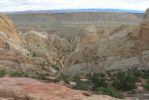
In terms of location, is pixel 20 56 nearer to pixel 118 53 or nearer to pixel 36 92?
pixel 118 53

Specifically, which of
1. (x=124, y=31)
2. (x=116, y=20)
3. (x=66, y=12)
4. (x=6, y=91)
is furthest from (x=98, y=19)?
(x=6, y=91)

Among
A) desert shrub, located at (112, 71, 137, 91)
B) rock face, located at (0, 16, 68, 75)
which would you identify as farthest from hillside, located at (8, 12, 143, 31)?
desert shrub, located at (112, 71, 137, 91)

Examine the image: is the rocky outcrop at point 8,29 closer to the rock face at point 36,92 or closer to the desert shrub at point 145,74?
the desert shrub at point 145,74

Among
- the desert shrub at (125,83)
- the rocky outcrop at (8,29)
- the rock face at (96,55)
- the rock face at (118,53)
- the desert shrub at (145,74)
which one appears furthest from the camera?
the rocky outcrop at (8,29)

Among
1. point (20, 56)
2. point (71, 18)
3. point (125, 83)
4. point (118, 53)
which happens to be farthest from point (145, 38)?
point (71, 18)

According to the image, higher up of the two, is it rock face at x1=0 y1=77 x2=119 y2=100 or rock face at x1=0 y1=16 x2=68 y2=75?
rock face at x1=0 y1=77 x2=119 y2=100

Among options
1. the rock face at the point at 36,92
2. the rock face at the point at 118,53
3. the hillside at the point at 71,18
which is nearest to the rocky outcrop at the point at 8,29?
the rock face at the point at 118,53

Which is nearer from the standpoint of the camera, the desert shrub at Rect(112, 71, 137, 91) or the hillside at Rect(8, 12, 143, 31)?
the desert shrub at Rect(112, 71, 137, 91)

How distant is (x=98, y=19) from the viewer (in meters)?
128

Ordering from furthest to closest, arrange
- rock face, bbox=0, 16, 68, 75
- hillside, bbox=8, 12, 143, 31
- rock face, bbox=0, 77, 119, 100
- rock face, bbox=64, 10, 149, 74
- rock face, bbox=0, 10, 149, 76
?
hillside, bbox=8, 12, 143, 31
rock face, bbox=0, 16, 68, 75
rock face, bbox=0, 10, 149, 76
rock face, bbox=64, 10, 149, 74
rock face, bbox=0, 77, 119, 100

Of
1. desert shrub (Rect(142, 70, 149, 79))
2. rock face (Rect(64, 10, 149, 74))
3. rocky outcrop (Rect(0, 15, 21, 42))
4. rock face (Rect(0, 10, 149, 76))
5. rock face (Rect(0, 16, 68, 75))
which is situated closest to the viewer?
desert shrub (Rect(142, 70, 149, 79))

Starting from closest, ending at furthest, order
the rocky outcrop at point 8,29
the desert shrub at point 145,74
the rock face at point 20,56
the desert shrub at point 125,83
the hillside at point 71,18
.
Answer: the desert shrub at point 125,83 < the desert shrub at point 145,74 < the rock face at point 20,56 < the rocky outcrop at point 8,29 < the hillside at point 71,18

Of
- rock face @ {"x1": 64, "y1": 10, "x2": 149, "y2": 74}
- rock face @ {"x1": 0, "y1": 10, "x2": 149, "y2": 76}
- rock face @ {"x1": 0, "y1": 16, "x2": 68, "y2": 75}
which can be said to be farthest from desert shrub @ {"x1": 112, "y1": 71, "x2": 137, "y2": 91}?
rock face @ {"x1": 0, "y1": 16, "x2": 68, "y2": 75}

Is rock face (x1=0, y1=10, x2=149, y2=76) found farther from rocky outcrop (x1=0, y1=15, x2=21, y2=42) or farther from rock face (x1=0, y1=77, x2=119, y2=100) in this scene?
rock face (x1=0, y1=77, x2=119, y2=100)
